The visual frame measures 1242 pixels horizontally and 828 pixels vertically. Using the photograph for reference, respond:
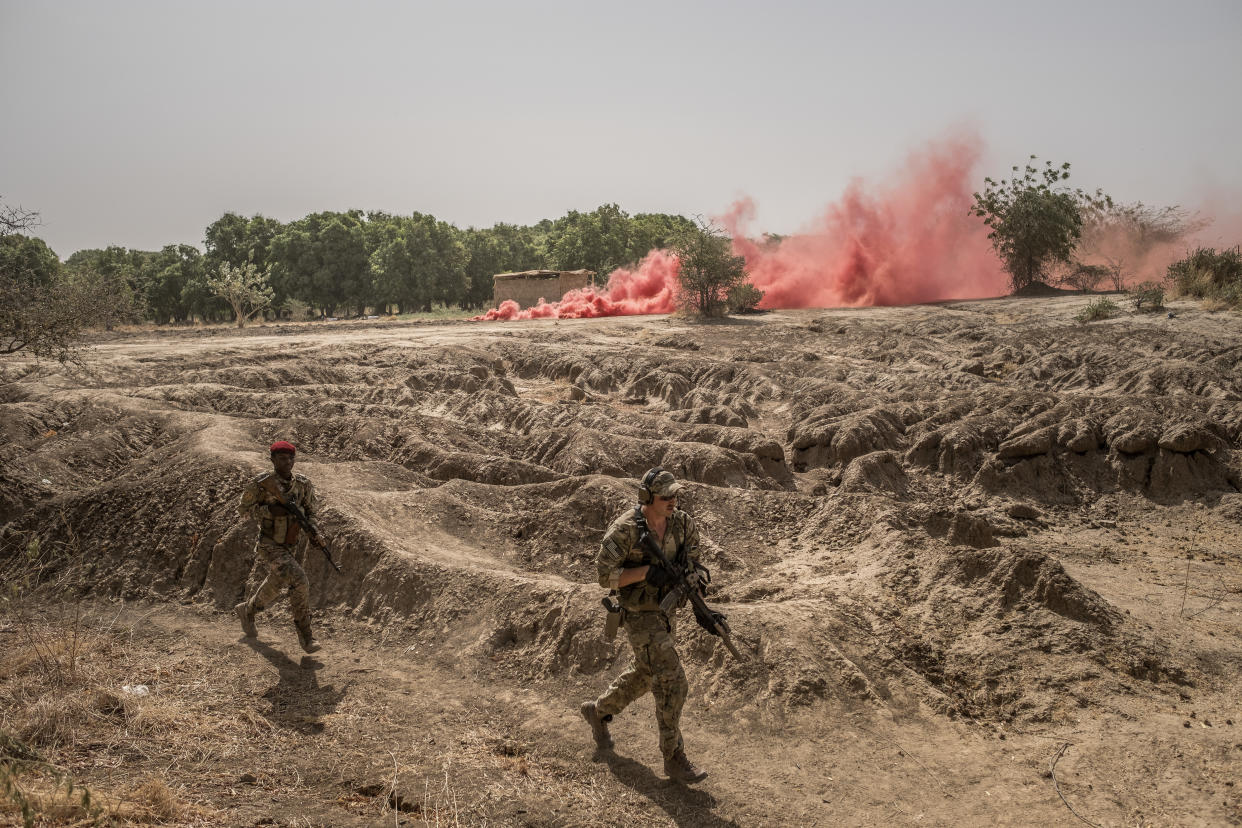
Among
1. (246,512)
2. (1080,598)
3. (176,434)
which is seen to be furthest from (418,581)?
(176,434)

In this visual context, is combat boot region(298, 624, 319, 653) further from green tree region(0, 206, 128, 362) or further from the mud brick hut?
the mud brick hut

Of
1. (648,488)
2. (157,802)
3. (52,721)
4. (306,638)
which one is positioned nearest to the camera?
A: (157,802)

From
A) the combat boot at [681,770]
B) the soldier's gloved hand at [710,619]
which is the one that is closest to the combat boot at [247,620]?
the combat boot at [681,770]

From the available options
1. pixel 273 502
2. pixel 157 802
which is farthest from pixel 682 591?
pixel 273 502

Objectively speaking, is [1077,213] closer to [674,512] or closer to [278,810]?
[674,512]

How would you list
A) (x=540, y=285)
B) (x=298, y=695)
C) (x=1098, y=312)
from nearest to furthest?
1. (x=298, y=695)
2. (x=1098, y=312)
3. (x=540, y=285)

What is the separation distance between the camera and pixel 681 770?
564 centimetres

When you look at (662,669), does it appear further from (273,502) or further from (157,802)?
(273,502)

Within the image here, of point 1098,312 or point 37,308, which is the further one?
point 1098,312

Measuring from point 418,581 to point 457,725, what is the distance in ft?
7.84

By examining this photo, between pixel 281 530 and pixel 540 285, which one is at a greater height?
pixel 540 285

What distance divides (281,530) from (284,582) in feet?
1.54

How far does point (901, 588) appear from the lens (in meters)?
8.51

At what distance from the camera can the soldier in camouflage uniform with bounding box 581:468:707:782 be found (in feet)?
18.0
